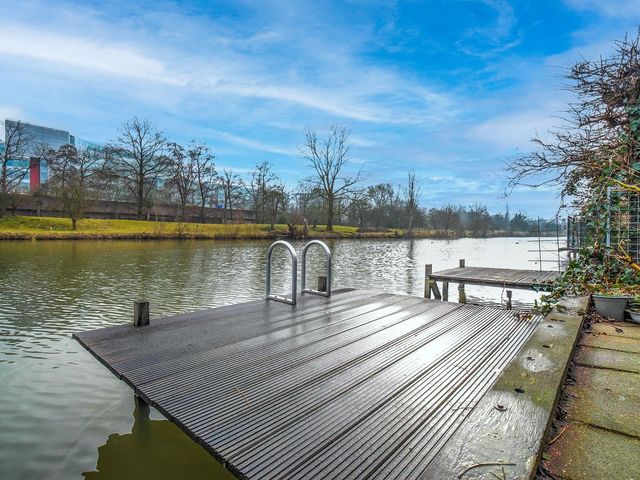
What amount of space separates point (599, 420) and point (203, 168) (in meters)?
37.9

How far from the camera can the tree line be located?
28.9m

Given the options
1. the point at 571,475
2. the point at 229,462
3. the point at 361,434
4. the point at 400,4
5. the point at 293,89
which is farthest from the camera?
the point at 293,89

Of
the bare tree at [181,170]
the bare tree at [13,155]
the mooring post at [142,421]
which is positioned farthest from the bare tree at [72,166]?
the mooring post at [142,421]

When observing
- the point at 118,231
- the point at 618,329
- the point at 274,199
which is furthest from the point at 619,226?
the point at 274,199

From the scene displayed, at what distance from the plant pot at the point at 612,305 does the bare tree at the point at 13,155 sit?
35.2 m

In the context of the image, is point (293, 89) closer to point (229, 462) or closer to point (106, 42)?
point (106, 42)

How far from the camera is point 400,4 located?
11633mm

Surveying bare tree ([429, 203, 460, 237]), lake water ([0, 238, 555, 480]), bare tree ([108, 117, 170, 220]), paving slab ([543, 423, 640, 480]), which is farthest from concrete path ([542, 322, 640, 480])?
bare tree ([429, 203, 460, 237])

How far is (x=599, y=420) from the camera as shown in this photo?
5.38ft

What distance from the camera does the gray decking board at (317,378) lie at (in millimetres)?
1606

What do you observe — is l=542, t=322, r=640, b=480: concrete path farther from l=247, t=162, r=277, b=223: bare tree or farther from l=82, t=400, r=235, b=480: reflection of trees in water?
l=247, t=162, r=277, b=223: bare tree

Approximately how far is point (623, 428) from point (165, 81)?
64.3 ft

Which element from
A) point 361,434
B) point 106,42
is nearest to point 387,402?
point 361,434

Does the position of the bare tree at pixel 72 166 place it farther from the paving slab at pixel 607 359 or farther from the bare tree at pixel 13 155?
the paving slab at pixel 607 359
